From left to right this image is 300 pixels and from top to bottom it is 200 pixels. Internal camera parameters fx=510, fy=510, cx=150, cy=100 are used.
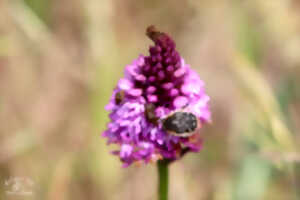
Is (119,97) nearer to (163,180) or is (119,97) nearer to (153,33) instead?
(153,33)

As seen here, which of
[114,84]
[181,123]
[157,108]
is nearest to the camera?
[181,123]

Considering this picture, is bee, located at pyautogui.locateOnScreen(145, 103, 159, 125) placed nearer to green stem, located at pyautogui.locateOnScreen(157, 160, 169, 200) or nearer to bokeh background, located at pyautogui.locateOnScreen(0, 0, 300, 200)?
green stem, located at pyautogui.locateOnScreen(157, 160, 169, 200)

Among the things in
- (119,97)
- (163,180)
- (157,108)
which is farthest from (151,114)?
(163,180)

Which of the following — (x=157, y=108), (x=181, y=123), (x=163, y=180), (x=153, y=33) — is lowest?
(x=163, y=180)

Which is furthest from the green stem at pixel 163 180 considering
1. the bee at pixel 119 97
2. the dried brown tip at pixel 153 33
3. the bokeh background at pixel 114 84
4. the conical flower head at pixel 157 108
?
the bokeh background at pixel 114 84

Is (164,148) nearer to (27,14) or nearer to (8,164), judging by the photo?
(8,164)

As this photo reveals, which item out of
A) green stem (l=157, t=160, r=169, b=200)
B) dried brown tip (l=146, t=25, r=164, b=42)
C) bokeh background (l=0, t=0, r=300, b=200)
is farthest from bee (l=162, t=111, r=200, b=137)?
bokeh background (l=0, t=0, r=300, b=200)

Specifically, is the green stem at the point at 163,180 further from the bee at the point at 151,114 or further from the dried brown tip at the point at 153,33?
the dried brown tip at the point at 153,33
